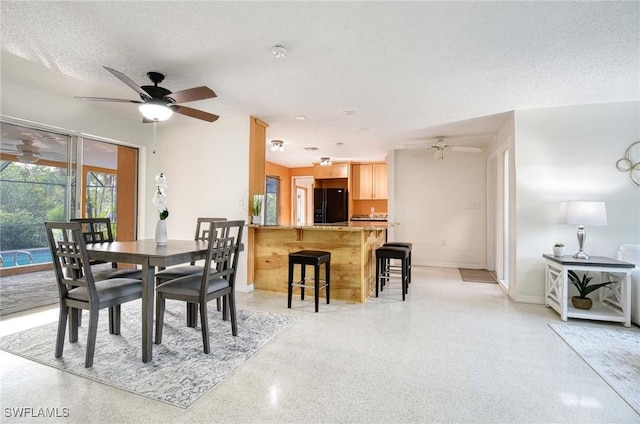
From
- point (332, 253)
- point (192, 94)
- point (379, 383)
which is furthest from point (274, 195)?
point (379, 383)

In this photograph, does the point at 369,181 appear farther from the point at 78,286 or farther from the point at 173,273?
the point at 78,286

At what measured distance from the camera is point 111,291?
2.31 metres

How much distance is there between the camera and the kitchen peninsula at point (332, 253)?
3824 mm

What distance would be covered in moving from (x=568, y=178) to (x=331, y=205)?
4678 mm

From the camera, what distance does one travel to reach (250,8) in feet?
6.41

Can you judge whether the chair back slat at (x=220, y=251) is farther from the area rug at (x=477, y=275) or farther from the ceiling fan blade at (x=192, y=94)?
the area rug at (x=477, y=275)

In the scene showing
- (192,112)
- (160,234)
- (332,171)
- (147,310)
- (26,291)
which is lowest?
(26,291)

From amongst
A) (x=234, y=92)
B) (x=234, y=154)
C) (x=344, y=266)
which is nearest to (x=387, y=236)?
(x=344, y=266)

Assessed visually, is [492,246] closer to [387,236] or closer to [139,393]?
[387,236]

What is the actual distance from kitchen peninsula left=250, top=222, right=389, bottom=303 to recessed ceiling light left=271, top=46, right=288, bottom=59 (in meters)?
1.95

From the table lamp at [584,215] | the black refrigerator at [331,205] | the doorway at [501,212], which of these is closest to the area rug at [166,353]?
the table lamp at [584,215]

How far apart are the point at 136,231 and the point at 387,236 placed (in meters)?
4.80

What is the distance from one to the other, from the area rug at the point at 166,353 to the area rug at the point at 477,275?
11.5 feet

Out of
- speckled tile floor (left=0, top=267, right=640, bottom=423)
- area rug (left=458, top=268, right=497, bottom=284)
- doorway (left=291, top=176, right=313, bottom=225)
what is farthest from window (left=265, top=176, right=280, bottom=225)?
speckled tile floor (left=0, top=267, right=640, bottom=423)
